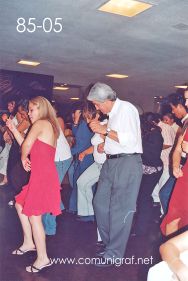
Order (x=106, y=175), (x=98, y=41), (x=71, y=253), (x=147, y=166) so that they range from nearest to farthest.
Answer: (x=106, y=175) < (x=71, y=253) < (x=147, y=166) < (x=98, y=41)

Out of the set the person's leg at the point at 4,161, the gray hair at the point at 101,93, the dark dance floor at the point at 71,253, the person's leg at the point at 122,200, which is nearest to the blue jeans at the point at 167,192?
the dark dance floor at the point at 71,253

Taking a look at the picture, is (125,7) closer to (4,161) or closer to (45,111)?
(45,111)

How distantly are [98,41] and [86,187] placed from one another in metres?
2.48

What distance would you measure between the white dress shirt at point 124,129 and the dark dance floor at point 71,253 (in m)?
0.93

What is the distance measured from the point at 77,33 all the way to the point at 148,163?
2268mm

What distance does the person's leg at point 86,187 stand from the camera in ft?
12.1

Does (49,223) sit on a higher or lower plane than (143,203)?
lower

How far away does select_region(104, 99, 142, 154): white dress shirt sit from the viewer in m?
2.68

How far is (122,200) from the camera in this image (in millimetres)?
2770

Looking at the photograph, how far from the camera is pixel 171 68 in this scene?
7469 mm

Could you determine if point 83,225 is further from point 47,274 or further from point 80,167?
point 47,274

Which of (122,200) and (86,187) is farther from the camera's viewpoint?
(86,187)

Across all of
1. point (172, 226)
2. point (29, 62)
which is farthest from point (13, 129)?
point (29, 62)

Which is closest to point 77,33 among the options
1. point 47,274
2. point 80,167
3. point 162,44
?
point 162,44
